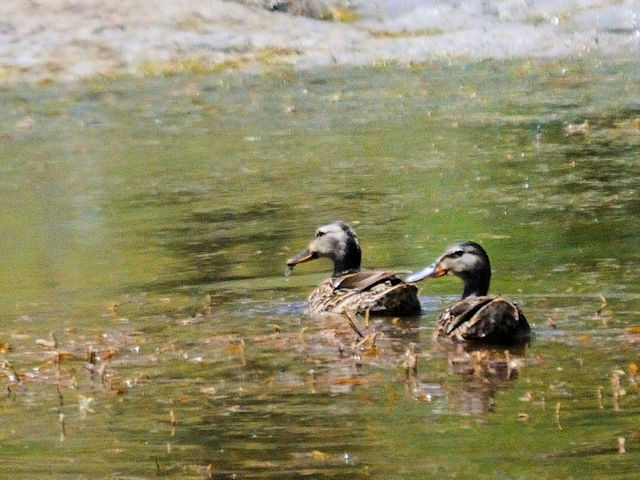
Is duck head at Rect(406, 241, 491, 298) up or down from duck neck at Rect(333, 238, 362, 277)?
up

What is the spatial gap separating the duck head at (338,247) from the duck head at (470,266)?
1.14 m

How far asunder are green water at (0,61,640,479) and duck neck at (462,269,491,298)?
27cm

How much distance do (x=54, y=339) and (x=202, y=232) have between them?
163 inches

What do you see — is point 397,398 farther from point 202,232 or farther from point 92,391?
point 202,232

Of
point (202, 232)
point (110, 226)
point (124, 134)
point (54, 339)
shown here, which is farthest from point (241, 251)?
point (124, 134)

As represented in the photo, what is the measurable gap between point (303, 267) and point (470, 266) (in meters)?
2.70

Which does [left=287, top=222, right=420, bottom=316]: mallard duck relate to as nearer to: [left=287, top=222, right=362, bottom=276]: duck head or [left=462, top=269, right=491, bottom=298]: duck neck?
[left=287, top=222, right=362, bottom=276]: duck head

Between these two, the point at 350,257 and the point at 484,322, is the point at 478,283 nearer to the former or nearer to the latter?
the point at 484,322

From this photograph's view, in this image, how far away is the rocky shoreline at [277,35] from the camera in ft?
70.9

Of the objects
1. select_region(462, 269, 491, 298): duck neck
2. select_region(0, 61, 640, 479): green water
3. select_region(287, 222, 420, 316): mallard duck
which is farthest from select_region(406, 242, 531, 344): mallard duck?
select_region(287, 222, 420, 316): mallard duck

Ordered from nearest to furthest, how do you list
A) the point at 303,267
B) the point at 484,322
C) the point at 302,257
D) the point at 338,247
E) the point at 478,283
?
the point at 484,322
the point at 478,283
the point at 338,247
the point at 302,257
the point at 303,267

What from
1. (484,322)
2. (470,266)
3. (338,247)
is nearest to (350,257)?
(338,247)

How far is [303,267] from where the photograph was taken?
11477 millimetres

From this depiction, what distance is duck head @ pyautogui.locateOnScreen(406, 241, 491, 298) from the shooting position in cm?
891
